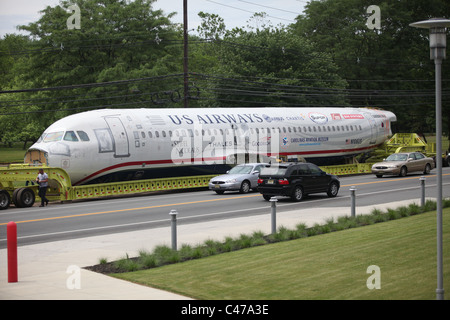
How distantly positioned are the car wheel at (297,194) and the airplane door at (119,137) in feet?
30.5

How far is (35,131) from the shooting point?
78.6 m

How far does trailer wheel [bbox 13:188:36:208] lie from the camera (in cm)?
2706

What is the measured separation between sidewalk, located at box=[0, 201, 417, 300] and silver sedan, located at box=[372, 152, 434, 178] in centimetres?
1552

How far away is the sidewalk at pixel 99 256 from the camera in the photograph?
417 inches

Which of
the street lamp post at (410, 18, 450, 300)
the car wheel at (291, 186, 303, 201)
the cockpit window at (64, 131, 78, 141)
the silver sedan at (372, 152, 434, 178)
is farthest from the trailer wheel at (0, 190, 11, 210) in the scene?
the silver sedan at (372, 152, 434, 178)

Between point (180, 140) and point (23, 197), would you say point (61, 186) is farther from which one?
point (180, 140)

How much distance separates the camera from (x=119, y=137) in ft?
103

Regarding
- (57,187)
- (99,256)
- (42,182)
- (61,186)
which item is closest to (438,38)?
(99,256)

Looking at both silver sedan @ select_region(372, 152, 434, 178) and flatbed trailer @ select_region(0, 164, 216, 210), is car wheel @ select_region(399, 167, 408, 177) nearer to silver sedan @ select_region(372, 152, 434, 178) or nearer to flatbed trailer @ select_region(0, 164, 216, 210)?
silver sedan @ select_region(372, 152, 434, 178)

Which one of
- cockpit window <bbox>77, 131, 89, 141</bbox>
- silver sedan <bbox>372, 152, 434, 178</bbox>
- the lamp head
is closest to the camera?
the lamp head

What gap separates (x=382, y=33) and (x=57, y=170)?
55073 millimetres

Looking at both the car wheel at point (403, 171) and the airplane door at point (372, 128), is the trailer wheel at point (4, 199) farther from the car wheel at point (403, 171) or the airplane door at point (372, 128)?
the airplane door at point (372, 128)

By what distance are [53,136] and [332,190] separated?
1314 cm
